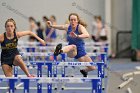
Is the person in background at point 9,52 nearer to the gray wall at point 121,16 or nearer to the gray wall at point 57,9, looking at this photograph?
the gray wall at point 57,9

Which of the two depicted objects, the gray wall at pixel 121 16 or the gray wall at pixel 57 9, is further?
the gray wall at pixel 121 16

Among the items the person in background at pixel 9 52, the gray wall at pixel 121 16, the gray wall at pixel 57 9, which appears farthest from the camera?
the gray wall at pixel 121 16

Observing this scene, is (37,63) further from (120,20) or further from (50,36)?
(120,20)

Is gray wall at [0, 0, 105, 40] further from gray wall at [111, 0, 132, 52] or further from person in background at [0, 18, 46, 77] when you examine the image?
person in background at [0, 18, 46, 77]

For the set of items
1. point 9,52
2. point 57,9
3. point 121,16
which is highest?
point 57,9

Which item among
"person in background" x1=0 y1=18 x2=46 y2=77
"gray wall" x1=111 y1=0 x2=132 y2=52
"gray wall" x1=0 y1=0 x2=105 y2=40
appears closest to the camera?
"person in background" x1=0 y1=18 x2=46 y2=77

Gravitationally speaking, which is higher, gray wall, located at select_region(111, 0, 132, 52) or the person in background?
gray wall, located at select_region(111, 0, 132, 52)

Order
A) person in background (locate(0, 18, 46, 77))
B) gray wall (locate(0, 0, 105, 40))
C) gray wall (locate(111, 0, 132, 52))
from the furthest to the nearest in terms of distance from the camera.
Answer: gray wall (locate(111, 0, 132, 52)), gray wall (locate(0, 0, 105, 40)), person in background (locate(0, 18, 46, 77))

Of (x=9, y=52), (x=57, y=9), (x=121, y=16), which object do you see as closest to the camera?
(x=9, y=52)

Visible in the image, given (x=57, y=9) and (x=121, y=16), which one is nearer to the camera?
(x=57, y=9)

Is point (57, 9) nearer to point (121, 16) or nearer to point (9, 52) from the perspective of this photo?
point (121, 16)

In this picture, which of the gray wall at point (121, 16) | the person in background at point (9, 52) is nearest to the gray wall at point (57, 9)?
the gray wall at point (121, 16)

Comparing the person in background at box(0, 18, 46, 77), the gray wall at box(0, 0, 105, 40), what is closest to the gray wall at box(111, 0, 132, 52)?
the gray wall at box(0, 0, 105, 40)

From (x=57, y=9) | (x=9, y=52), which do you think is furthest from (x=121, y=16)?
(x=9, y=52)
